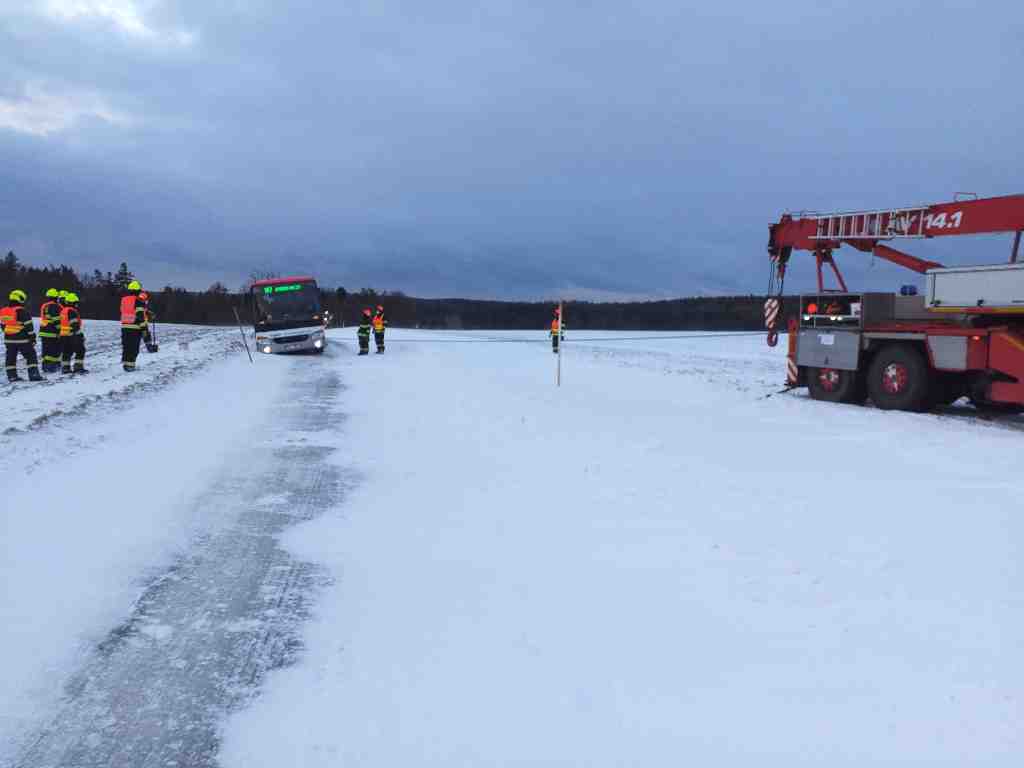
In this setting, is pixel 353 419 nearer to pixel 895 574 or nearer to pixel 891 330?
pixel 895 574

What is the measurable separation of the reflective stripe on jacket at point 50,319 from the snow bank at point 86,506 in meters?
3.33

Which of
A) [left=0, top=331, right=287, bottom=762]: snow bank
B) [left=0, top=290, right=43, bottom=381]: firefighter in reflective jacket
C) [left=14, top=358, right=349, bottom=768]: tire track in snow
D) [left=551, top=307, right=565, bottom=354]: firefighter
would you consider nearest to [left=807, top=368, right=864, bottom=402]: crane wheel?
[left=551, top=307, right=565, bottom=354]: firefighter

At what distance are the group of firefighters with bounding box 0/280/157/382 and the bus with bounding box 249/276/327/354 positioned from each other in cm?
678

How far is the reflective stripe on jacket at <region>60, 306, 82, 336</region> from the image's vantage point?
15359 millimetres

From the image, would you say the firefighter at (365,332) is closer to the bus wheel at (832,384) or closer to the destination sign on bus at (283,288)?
the destination sign on bus at (283,288)

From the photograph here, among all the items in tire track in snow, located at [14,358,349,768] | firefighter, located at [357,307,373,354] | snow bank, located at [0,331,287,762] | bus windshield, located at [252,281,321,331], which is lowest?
tire track in snow, located at [14,358,349,768]

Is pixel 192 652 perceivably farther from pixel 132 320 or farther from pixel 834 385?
pixel 132 320

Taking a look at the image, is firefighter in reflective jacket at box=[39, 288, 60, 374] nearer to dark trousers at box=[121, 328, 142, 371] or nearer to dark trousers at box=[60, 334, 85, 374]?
dark trousers at box=[60, 334, 85, 374]

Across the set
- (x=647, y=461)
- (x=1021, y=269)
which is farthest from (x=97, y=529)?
(x=1021, y=269)

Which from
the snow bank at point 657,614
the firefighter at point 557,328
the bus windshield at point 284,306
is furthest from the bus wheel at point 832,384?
the bus windshield at point 284,306

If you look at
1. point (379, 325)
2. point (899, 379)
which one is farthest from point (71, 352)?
point (899, 379)

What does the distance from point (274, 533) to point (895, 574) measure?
408 centimetres

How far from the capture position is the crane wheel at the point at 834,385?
44.4 feet

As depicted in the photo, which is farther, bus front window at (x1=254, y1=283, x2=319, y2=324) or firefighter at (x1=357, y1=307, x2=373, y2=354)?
firefighter at (x1=357, y1=307, x2=373, y2=354)
